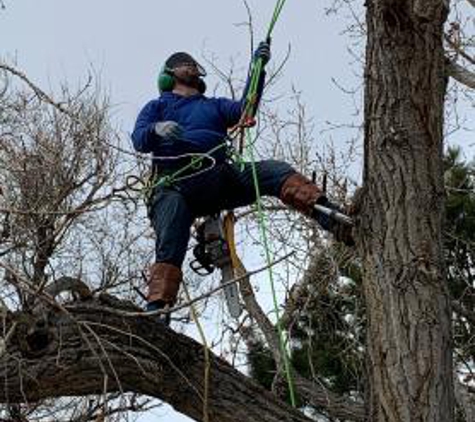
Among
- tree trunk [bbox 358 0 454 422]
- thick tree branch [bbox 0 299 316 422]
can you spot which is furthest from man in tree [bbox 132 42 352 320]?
tree trunk [bbox 358 0 454 422]

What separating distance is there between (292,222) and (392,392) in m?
4.53

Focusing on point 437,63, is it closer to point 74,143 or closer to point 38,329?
point 38,329

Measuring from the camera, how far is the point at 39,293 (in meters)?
3.27

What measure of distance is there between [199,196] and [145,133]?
389 mm

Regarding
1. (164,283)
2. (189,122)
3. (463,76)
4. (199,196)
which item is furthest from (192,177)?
(463,76)

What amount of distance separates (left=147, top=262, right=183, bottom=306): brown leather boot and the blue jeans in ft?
0.13

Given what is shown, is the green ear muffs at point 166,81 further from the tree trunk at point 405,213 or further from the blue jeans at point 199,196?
the tree trunk at point 405,213

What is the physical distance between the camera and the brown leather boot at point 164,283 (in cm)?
468

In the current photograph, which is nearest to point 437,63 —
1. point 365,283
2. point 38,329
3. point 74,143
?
point 365,283

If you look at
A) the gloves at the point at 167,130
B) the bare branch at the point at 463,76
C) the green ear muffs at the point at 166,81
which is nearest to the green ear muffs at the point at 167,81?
the green ear muffs at the point at 166,81

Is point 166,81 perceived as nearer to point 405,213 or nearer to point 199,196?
point 199,196

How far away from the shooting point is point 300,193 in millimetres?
4586

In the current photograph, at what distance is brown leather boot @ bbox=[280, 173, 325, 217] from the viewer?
453 cm

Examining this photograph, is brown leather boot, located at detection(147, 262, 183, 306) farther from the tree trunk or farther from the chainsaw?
the tree trunk
